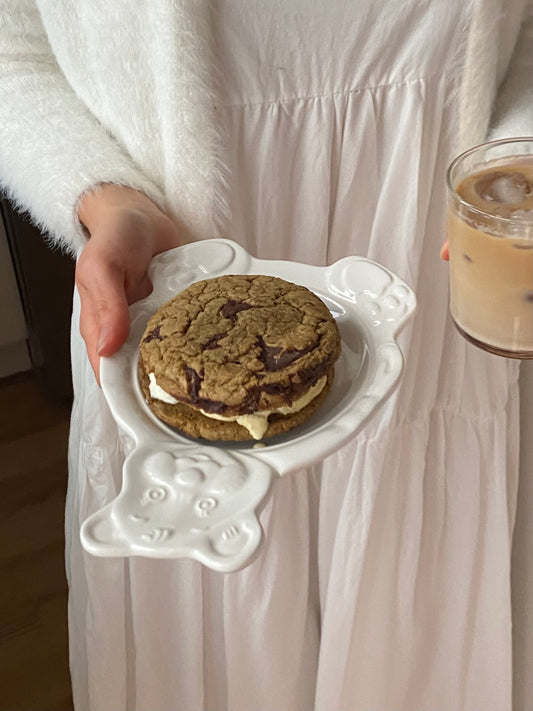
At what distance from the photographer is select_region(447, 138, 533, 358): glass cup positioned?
20.6 inches

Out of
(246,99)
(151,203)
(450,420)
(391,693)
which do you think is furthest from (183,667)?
(246,99)

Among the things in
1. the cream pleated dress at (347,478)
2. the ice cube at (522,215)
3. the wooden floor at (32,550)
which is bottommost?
the wooden floor at (32,550)

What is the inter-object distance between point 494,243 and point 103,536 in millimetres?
332

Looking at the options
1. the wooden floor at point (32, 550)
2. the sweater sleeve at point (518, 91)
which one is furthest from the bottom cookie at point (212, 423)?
the wooden floor at point (32, 550)

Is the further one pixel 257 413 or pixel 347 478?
pixel 347 478

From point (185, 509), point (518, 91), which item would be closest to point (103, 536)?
point (185, 509)

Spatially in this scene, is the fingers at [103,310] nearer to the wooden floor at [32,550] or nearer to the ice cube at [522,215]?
the ice cube at [522,215]

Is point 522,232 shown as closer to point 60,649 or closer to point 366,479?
point 366,479

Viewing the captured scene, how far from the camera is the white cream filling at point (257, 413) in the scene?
1.72ft

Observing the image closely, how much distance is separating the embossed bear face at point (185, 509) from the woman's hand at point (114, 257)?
0.14 metres

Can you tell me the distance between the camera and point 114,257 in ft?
2.07

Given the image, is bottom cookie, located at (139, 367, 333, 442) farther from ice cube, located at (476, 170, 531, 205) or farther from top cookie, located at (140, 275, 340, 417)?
ice cube, located at (476, 170, 531, 205)

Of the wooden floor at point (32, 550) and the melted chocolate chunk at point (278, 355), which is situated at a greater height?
the melted chocolate chunk at point (278, 355)

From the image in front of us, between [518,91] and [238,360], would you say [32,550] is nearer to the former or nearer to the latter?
[238,360]
